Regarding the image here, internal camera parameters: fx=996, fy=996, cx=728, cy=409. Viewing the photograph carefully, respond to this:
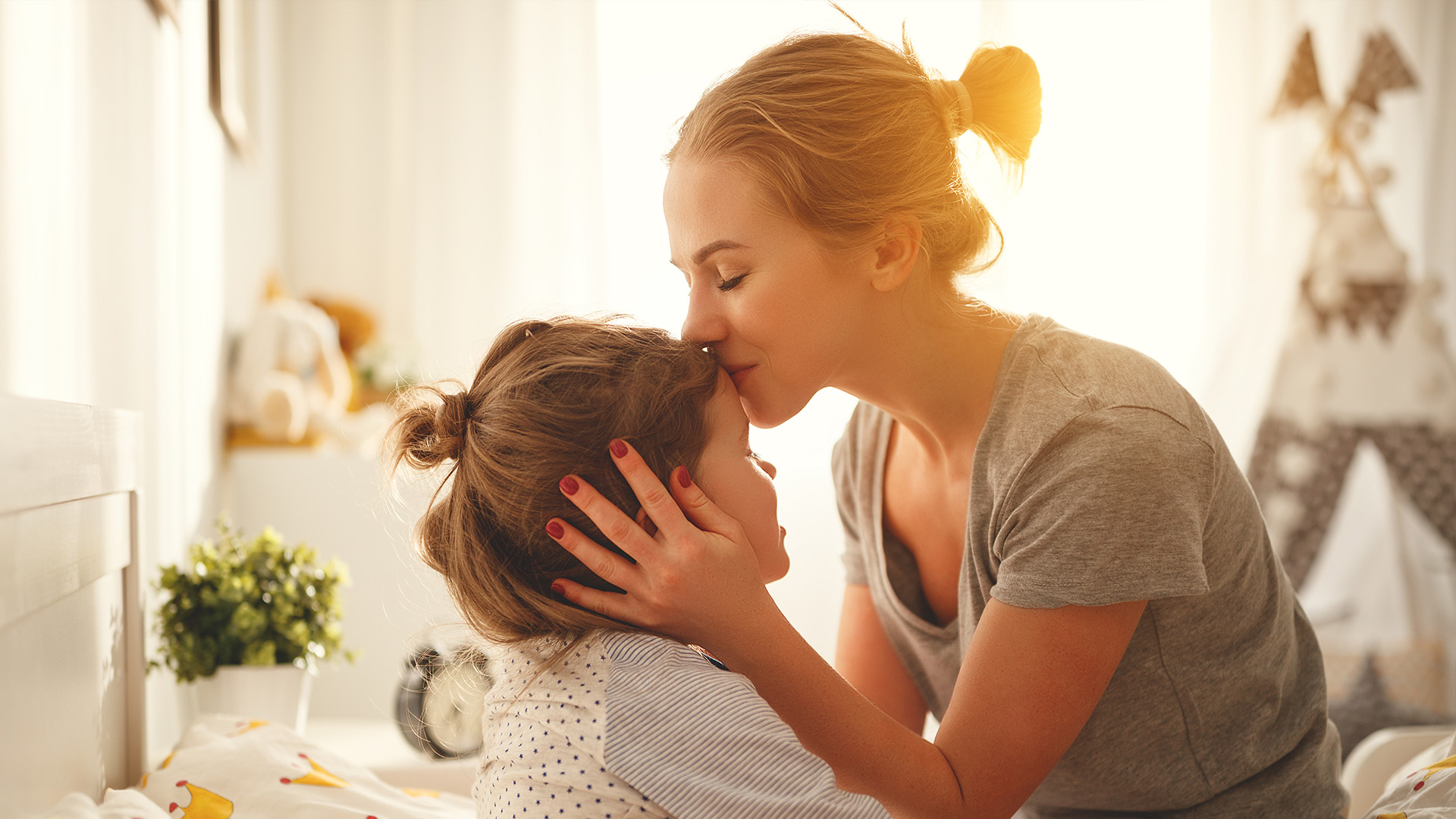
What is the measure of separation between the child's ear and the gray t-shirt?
321 millimetres

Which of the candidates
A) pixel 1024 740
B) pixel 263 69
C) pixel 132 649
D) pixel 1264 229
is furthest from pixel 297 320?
pixel 1264 229

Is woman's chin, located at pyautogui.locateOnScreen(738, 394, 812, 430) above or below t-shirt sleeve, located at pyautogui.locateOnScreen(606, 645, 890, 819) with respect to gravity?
above

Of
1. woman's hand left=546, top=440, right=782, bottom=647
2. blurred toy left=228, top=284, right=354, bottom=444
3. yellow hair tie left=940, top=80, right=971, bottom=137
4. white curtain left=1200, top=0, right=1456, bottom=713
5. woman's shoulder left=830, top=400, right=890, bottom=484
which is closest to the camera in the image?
woman's hand left=546, top=440, right=782, bottom=647

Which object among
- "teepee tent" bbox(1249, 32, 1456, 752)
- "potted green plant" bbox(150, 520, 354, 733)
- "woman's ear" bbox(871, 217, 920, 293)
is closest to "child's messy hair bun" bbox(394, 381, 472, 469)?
"woman's ear" bbox(871, 217, 920, 293)

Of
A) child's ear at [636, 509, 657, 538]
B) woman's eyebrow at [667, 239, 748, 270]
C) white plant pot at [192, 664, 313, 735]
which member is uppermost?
woman's eyebrow at [667, 239, 748, 270]

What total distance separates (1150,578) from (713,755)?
0.42m

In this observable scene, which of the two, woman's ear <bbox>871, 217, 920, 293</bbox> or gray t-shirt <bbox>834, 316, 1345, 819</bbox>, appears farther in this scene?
woman's ear <bbox>871, 217, 920, 293</bbox>

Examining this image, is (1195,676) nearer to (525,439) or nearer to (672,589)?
(672,589)

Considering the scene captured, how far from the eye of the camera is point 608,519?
32.7 inches

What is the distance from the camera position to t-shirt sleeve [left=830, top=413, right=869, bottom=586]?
133cm

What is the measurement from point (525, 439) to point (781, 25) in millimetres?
1646

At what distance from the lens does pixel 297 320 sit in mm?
2115

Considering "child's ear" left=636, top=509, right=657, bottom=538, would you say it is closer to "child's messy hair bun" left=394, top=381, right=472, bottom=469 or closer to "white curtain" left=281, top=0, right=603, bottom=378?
"child's messy hair bun" left=394, top=381, right=472, bottom=469

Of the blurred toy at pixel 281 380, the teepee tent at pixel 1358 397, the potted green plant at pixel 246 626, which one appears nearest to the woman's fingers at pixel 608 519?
the potted green plant at pixel 246 626
